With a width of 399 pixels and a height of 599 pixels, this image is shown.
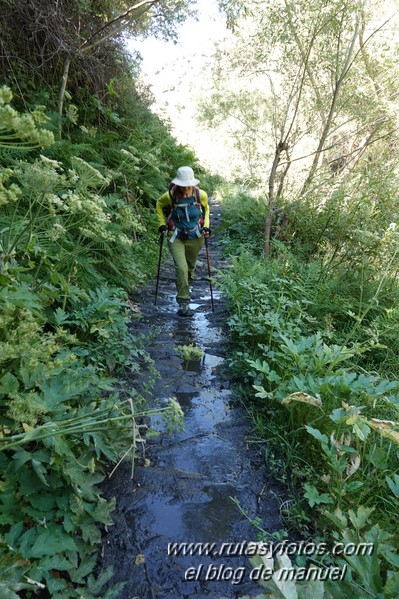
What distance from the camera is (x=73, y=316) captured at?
407 cm

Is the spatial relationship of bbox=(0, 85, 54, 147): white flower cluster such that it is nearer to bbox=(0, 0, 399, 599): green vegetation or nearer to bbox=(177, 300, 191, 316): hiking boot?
bbox=(0, 0, 399, 599): green vegetation

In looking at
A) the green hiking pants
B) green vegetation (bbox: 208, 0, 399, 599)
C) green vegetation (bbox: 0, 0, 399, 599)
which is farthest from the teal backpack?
green vegetation (bbox: 208, 0, 399, 599)

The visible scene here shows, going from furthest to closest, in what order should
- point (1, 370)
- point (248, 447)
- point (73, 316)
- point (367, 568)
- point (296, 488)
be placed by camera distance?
point (73, 316), point (248, 447), point (296, 488), point (1, 370), point (367, 568)

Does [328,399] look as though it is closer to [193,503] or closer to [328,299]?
[193,503]

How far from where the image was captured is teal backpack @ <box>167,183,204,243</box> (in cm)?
639

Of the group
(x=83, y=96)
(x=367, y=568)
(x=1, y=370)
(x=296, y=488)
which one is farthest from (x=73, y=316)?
(x=83, y=96)

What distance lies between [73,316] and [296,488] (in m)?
2.65

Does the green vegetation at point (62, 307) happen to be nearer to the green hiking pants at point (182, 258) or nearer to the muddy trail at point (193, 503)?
the muddy trail at point (193, 503)

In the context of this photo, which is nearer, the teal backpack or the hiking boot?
the hiking boot

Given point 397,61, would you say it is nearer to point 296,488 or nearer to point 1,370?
point 296,488

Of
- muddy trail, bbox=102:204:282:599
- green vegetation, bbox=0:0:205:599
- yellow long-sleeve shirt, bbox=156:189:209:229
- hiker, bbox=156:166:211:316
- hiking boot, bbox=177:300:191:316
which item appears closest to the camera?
green vegetation, bbox=0:0:205:599

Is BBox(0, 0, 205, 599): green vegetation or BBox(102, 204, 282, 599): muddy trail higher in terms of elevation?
BBox(0, 0, 205, 599): green vegetation

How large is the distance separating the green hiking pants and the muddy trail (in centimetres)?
235

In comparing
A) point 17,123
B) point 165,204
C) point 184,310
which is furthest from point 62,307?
point 165,204
